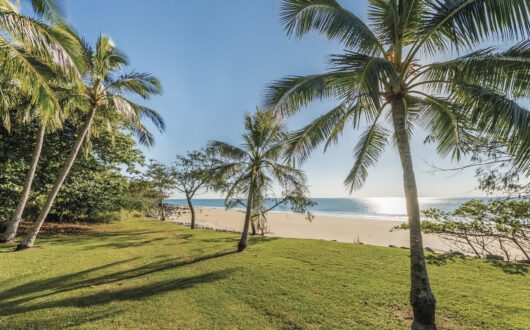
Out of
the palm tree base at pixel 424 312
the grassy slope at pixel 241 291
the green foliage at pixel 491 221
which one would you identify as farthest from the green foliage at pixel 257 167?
the palm tree base at pixel 424 312

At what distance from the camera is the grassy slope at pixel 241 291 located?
4625mm

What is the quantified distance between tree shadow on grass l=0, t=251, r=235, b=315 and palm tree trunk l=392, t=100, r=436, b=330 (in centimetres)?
506

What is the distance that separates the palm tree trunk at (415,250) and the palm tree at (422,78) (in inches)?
0.6

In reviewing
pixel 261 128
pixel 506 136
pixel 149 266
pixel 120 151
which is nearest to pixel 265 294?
pixel 149 266

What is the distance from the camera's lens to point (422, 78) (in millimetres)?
5352

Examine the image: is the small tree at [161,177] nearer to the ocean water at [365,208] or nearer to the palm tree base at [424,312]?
the ocean water at [365,208]

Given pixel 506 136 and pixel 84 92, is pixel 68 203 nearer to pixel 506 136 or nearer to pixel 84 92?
pixel 84 92

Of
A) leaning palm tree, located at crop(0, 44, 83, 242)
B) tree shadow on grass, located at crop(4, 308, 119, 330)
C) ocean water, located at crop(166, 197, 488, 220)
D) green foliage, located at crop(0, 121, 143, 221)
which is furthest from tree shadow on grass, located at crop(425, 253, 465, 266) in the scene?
green foliage, located at crop(0, 121, 143, 221)

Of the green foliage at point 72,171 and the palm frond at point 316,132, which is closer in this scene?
the palm frond at point 316,132

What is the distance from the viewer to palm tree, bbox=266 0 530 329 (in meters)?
3.70

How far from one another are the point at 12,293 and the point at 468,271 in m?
12.1

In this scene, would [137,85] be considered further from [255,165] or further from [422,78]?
[422,78]

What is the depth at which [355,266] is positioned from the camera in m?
8.09

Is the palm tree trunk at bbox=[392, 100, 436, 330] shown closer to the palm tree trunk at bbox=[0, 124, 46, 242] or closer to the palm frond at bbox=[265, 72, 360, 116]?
the palm frond at bbox=[265, 72, 360, 116]
